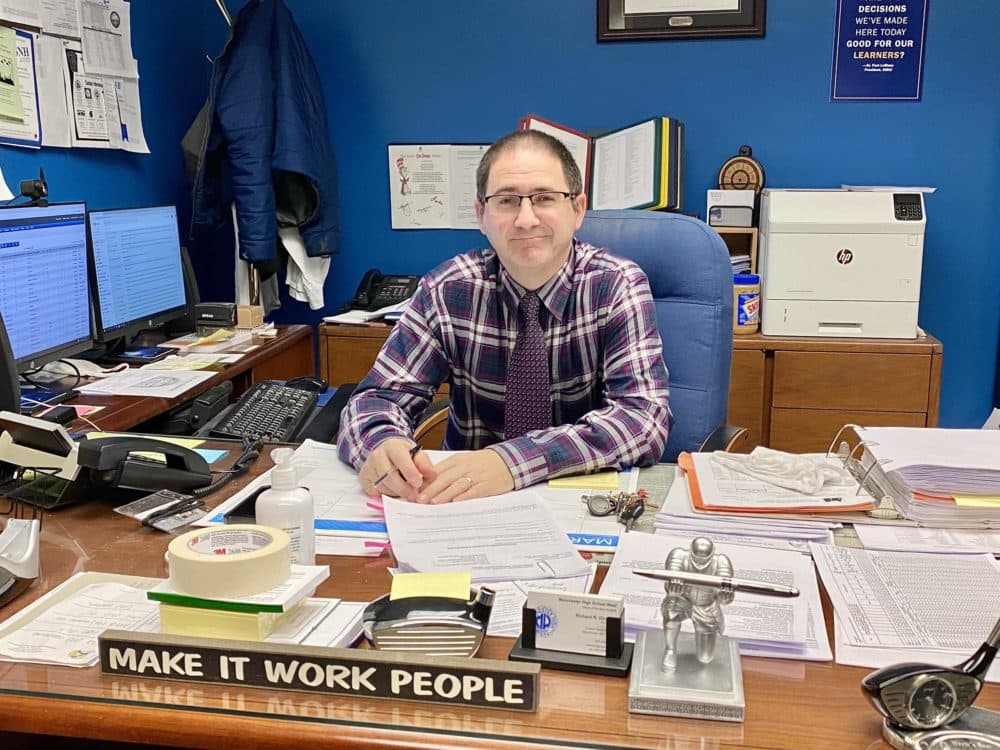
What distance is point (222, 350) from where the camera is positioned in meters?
2.72

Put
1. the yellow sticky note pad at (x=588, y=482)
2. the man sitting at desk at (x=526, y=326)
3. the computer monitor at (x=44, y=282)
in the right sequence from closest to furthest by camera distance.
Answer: the yellow sticky note pad at (x=588, y=482) < the man sitting at desk at (x=526, y=326) < the computer monitor at (x=44, y=282)

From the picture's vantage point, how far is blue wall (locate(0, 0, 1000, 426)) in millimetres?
3168

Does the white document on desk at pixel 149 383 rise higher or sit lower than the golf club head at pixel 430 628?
lower

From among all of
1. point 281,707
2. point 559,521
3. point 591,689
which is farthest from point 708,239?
point 281,707

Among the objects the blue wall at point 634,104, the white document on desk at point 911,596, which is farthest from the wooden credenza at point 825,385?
the white document on desk at point 911,596

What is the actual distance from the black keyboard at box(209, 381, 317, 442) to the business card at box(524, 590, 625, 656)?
105 cm

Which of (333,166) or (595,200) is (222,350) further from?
(595,200)

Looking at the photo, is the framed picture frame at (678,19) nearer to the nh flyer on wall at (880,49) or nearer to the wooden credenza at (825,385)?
the nh flyer on wall at (880,49)

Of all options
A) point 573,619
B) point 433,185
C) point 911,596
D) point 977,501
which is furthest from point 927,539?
point 433,185

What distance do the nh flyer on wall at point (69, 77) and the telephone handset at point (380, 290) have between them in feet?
2.86

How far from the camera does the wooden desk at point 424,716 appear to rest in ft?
2.50

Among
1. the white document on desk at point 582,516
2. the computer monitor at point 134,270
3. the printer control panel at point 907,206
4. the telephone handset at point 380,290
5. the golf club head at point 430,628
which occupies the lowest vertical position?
the white document on desk at point 582,516

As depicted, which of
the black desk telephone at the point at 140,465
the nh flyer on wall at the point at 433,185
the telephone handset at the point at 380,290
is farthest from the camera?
the nh flyer on wall at the point at 433,185

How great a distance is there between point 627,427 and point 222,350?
1563 millimetres
